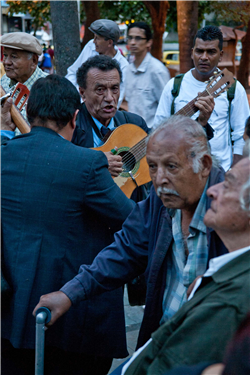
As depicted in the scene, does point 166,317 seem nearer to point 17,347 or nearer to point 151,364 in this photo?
point 151,364

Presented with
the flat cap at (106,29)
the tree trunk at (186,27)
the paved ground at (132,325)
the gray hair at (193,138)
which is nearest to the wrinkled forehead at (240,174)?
the gray hair at (193,138)

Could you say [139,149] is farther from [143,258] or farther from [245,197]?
[245,197]

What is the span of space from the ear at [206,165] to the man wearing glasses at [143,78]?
11.7ft

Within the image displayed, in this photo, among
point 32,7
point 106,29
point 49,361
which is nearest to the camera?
point 49,361

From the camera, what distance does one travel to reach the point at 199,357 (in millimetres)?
1427

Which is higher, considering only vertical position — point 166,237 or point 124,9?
point 124,9

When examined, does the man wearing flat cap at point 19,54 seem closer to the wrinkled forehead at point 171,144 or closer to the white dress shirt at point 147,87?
the white dress shirt at point 147,87

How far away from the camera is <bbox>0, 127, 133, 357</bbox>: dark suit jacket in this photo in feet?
7.55

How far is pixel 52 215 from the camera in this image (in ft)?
7.61

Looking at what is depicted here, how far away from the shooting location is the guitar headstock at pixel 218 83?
3.80 metres

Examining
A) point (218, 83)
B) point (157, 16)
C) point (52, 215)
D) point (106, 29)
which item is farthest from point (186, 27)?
point (52, 215)

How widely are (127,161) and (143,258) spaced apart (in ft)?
4.54

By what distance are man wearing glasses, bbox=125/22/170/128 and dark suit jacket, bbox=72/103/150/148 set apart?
1877 mm

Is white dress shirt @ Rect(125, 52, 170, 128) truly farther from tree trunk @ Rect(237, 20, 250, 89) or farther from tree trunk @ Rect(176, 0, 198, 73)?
tree trunk @ Rect(237, 20, 250, 89)
